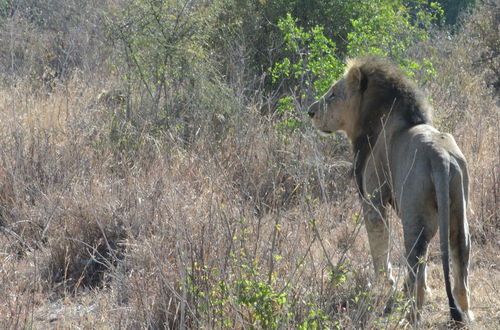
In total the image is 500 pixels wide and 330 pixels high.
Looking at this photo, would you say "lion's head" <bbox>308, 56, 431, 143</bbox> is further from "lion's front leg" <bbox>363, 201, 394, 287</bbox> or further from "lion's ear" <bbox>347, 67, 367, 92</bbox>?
"lion's front leg" <bbox>363, 201, 394, 287</bbox>

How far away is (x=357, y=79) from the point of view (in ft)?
17.4

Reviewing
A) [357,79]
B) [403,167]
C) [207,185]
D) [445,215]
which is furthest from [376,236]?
[207,185]

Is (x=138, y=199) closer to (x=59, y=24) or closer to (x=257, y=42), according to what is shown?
(x=257, y=42)

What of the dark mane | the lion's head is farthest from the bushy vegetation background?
the dark mane

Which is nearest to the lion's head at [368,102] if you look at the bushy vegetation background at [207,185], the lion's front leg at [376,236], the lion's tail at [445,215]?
the bushy vegetation background at [207,185]

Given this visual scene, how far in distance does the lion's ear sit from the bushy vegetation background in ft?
1.62

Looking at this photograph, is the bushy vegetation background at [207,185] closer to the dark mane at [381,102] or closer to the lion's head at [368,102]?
the lion's head at [368,102]

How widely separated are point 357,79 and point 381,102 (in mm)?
284

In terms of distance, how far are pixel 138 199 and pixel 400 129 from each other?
202 cm

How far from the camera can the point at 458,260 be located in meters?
4.21

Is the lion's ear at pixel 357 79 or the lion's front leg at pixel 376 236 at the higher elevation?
the lion's ear at pixel 357 79

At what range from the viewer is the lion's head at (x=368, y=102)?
16.1 feet

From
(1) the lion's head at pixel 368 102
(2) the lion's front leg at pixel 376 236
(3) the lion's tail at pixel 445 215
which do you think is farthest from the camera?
(1) the lion's head at pixel 368 102

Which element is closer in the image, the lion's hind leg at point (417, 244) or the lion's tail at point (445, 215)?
the lion's tail at point (445, 215)
